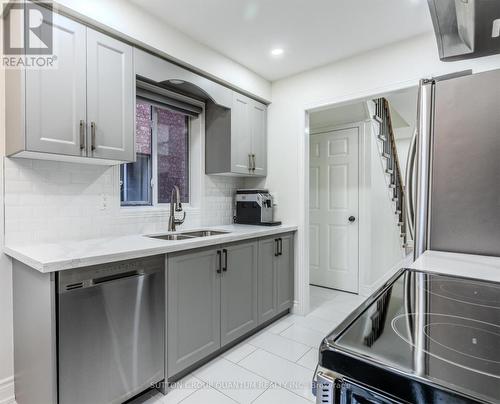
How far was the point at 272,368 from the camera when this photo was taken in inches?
83.8

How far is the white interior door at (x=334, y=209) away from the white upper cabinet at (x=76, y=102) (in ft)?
8.83

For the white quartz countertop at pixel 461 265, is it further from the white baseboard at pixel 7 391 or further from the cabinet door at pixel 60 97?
the white baseboard at pixel 7 391

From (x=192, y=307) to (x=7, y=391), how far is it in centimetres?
117

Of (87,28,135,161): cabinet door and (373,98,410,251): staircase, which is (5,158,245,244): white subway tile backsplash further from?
(373,98,410,251): staircase

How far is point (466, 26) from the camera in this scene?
54.0 inches

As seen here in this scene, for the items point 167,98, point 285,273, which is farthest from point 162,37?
point 285,273

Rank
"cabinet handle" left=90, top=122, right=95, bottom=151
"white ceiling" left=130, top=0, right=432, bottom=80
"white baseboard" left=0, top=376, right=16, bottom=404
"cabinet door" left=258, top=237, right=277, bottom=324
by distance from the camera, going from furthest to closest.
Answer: "cabinet door" left=258, top=237, right=277, bottom=324 → "white ceiling" left=130, top=0, right=432, bottom=80 → "cabinet handle" left=90, top=122, right=95, bottom=151 → "white baseboard" left=0, top=376, right=16, bottom=404

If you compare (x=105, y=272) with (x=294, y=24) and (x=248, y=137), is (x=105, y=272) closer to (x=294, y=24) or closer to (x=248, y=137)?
(x=248, y=137)

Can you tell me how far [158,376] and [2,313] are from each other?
1011 millimetres

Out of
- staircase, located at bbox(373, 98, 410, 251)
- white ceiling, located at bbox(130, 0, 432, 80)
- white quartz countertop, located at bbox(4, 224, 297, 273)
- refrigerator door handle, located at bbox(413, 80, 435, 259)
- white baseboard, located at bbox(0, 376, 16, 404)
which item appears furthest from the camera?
staircase, located at bbox(373, 98, 410, 251)

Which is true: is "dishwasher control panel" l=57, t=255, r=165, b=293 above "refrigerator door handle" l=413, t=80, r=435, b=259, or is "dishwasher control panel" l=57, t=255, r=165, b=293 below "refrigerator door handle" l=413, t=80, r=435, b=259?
below

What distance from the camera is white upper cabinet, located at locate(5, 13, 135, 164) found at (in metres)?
1.63

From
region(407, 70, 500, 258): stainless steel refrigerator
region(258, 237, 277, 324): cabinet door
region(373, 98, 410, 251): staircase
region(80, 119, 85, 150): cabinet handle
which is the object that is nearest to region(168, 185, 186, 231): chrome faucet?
region(258, 237, 277, 324): cabinet door

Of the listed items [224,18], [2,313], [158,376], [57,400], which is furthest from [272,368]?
[224,18]
